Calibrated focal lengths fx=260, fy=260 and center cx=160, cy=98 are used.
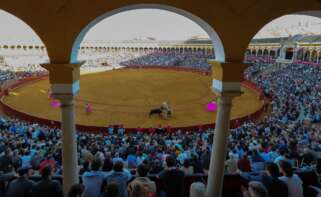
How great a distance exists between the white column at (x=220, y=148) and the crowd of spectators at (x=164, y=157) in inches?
18.9

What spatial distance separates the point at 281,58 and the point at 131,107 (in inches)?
1275

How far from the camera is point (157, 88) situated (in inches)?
1172

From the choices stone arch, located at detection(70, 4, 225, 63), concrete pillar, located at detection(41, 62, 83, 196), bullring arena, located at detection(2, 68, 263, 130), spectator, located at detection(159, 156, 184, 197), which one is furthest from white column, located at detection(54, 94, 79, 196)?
bullring arena, located at detection(2, 68, 263, 130)

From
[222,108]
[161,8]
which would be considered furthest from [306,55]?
[161,8]

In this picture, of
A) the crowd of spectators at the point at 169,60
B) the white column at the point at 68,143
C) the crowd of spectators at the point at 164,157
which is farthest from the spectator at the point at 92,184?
the crowd of spectators at the point at 169,60

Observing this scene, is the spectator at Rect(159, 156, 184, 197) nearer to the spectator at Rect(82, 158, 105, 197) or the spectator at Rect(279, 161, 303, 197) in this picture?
the spectator at Rect(82, 158, 105, 197)

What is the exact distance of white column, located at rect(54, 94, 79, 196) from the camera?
172 inches

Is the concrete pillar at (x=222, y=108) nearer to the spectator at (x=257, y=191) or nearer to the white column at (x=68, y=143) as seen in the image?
the spectator at (x=257, y=191)

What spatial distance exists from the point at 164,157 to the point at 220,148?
283cm

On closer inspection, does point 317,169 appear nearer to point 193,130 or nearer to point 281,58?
point 193,130

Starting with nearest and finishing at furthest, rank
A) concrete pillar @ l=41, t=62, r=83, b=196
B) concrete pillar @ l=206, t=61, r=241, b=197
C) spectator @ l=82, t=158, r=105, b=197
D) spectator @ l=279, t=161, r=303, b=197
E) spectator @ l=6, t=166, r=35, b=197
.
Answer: spectator @ l=6, t=166, r=35, b=197
spectator @ l=279, t=161, r=303, b=197
spectator @ l=82, t=158, r=105, b=197
concrete pillar @ l=41, t=62, r=83, b=196
concrete pillar @ l=206, t=61, r=241, b=197

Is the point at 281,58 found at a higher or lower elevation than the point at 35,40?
lower

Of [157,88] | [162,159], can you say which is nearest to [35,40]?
[157,88]

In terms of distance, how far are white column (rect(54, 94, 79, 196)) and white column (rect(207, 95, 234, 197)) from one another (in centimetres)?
242
